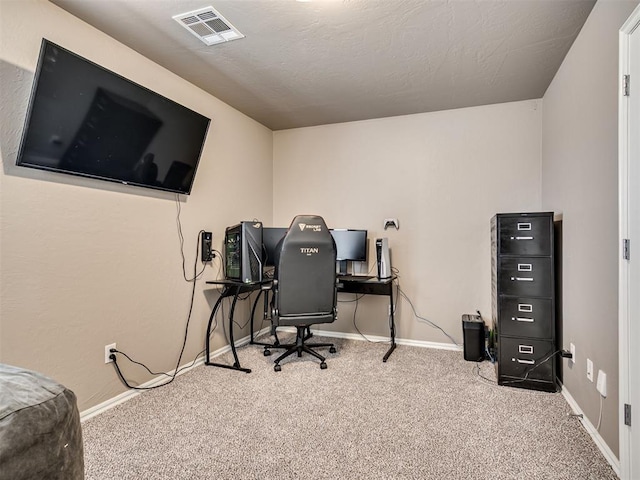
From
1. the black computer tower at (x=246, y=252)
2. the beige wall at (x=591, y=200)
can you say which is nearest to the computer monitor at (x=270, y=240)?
the black computer tower at (x=246, y=252)

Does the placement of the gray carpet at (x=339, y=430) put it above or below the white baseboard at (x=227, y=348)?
below

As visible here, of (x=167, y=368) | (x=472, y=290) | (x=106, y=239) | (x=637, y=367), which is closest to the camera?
(x=637, y=367)

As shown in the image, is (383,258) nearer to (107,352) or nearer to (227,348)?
(227,348)

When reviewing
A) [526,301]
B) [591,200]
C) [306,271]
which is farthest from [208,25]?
[526,301]

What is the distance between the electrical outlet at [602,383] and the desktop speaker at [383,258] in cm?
191

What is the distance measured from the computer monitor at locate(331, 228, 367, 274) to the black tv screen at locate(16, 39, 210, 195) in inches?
67.3

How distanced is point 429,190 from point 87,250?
3.06 m

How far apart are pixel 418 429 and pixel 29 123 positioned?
2684 millimetres

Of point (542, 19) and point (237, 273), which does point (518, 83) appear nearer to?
point (542, 19)

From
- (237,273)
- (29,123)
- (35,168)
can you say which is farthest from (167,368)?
(29,123)

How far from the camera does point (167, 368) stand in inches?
111

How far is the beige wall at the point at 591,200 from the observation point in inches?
67.7

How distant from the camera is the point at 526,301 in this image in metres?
2.64

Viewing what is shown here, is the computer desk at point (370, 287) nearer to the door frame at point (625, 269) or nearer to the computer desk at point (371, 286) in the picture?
the computer desk at point (371, 286)
